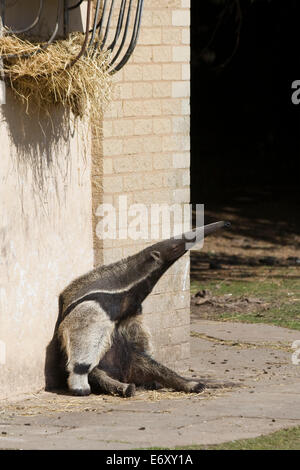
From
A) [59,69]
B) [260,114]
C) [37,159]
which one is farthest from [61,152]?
[260,114]

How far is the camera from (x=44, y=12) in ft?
23.6

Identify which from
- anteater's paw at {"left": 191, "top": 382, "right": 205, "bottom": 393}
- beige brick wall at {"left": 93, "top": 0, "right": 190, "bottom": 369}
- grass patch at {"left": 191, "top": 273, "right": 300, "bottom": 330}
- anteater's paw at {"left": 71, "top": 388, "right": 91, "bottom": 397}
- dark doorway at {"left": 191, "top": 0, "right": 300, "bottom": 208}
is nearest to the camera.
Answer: anteater's paw at {"left": 71, "top": 388, "right": 91, "bottom": 397}

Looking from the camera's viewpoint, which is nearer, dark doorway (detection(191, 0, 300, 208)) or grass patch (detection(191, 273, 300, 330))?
grass patch (detection(191, 273, 300, 330))

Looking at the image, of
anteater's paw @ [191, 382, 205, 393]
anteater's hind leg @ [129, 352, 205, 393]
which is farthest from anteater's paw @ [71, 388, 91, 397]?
anteater's paw @ [191, 382, 205, 393]

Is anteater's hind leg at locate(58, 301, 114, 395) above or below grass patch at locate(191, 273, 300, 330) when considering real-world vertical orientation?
above

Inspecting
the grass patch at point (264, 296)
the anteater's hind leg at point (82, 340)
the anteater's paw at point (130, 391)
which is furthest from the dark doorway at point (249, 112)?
the anteater's paw at point (130, 391)

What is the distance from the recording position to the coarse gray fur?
7.34m

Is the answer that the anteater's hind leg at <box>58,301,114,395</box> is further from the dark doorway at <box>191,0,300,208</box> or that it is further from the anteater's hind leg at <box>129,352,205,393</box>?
the dark doorway at <box>191,0,300,208</box>

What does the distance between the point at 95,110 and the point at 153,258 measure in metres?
1.17

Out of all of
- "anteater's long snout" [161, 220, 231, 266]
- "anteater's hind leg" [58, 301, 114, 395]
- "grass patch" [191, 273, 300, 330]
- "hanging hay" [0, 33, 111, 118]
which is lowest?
"grass patch" [191, 273, 300, 330]

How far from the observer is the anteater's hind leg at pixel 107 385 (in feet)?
24.1

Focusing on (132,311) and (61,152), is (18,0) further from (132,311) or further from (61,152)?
(132,311)

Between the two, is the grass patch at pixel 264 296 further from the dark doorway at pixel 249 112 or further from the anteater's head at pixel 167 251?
the dark doorway at pixel 249 112

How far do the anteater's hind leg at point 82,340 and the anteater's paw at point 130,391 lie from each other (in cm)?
27
